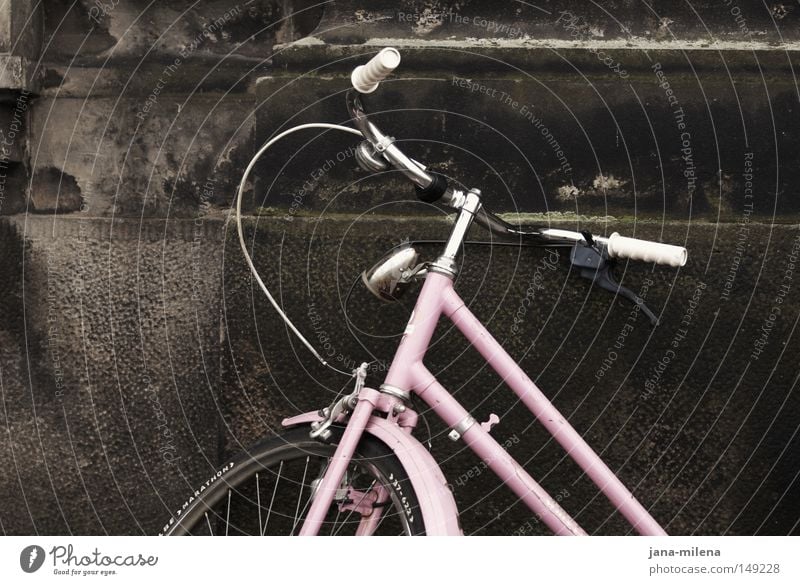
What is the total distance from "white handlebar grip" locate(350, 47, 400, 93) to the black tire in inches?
33.0

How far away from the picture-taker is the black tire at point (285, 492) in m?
2.29

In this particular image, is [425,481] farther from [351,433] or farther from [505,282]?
[505,282]

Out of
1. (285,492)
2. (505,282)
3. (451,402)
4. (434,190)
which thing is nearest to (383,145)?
(434,190)

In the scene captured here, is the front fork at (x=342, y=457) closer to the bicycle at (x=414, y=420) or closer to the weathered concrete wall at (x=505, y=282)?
the bicycle at (x=414, y=420)

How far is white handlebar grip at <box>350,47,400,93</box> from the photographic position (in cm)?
194

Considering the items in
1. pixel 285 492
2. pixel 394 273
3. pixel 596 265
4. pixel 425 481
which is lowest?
pixel 425 481

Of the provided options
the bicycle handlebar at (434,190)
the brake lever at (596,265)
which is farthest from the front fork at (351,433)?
the brake lever at (596,265)

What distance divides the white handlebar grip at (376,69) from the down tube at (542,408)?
0.55m

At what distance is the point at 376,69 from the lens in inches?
77.7

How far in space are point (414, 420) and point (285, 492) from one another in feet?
2.21
